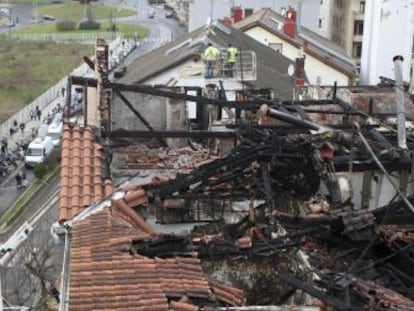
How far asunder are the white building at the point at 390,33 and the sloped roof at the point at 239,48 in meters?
6.56

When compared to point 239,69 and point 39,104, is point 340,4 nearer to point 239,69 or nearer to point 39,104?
point 39,104

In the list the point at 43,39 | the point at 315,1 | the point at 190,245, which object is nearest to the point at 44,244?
the point at 190,245

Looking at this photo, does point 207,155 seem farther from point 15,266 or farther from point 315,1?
point 315,1

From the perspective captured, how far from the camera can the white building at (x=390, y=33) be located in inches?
1213

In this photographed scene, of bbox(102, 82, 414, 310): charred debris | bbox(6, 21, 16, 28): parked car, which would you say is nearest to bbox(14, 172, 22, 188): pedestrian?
bbox(102, 82, 414, 310): charred debris

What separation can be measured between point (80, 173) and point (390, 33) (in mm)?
19322

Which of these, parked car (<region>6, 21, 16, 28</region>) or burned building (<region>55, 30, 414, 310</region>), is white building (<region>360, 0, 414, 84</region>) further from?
parked car (<region>6, 21, 16, 28</region>)

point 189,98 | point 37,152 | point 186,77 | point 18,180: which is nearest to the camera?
point 189,98

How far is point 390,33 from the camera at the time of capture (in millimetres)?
31250

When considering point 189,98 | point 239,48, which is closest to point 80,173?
point 189,98

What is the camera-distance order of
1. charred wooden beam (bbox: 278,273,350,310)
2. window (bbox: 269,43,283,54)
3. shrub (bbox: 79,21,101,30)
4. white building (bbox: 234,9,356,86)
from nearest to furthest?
charred wooden beam (bbox: 278,273,350,310) → white building (bbox: 234,9,356,86) → window (bbox: 269,43,283,54) → shrub (bbox: 79,21,101,30)

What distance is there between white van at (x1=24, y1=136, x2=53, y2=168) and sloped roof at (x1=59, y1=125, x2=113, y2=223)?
3200 centimetres

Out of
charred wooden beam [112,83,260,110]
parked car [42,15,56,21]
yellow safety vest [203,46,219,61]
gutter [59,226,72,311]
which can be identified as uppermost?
parked car [42,15,56,21]

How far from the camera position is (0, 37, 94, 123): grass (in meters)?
74.1
